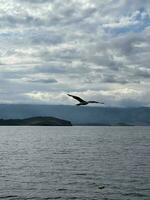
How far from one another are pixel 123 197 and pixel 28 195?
41.3ft

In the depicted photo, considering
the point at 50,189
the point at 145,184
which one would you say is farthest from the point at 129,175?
the point at 50,189

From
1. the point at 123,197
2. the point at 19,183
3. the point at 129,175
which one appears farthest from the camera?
the point at 129,175

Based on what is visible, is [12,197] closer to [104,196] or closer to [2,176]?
[104,196]

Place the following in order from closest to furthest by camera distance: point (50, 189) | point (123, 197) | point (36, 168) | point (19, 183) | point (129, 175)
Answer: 1. point (123, 197)
2. point (50, 189)
3. point (19, 183)
4. point (129, 175)
5. point (36, 168)

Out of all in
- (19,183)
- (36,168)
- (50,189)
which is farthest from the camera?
(36,168)

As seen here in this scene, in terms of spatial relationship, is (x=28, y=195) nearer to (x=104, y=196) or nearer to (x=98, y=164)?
(x=104, y=196)

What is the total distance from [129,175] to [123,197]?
21249 mm

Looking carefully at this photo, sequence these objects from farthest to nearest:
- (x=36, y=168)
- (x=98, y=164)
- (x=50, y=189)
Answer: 1. (x=98, y=164)
2. (x=36, y=168)
3. (x=50, y=189)

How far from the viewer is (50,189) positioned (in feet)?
211

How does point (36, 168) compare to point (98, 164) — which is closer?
point (36, 168)

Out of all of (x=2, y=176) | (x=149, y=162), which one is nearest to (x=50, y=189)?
(x=2, y=176)

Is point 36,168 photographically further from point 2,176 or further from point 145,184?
point 145,184

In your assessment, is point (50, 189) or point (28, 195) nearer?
point (28, 195)

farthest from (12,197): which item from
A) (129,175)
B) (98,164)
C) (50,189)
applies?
(98,164)
